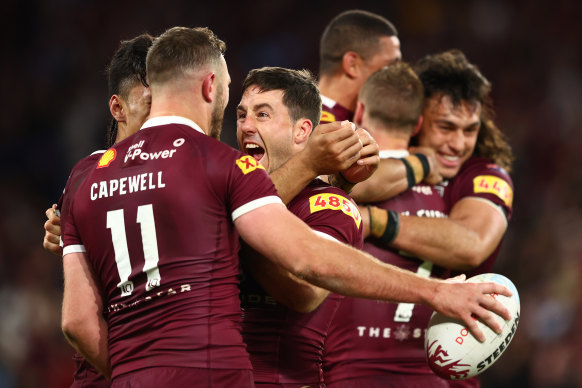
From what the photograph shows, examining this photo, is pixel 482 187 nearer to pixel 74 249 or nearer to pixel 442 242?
pixel 442 242

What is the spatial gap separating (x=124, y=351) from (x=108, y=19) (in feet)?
40.5

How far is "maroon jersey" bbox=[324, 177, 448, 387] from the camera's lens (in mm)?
5188

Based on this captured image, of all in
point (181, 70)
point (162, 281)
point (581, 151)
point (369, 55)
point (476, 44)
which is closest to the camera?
point (162, 281)

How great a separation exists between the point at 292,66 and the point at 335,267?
10877mm

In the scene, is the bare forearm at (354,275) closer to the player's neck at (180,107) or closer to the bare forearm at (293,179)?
the bare forearm at (293,179)

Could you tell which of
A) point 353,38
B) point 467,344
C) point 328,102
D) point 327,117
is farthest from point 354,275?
point 353,38

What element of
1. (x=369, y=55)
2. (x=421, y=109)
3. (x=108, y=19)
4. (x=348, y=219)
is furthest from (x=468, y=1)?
(x=348, y=219)

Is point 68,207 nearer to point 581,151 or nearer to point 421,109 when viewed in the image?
point 421,109

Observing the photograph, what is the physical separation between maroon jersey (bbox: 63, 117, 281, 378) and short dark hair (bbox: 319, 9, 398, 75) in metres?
3.10

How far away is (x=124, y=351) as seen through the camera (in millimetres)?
3736

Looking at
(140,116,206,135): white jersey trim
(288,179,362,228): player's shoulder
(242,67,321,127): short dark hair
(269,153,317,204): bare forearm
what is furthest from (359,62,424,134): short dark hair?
(140,116,206,135): white jersey trim

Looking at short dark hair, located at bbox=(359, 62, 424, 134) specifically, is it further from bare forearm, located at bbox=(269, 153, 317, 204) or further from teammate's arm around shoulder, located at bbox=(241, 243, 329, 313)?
teammate's arm around shoulder, located at bbox=(241, 243, 329, 313)

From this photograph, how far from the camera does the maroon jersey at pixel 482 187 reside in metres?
5.78

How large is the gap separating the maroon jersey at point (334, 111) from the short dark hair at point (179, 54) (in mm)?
2249
